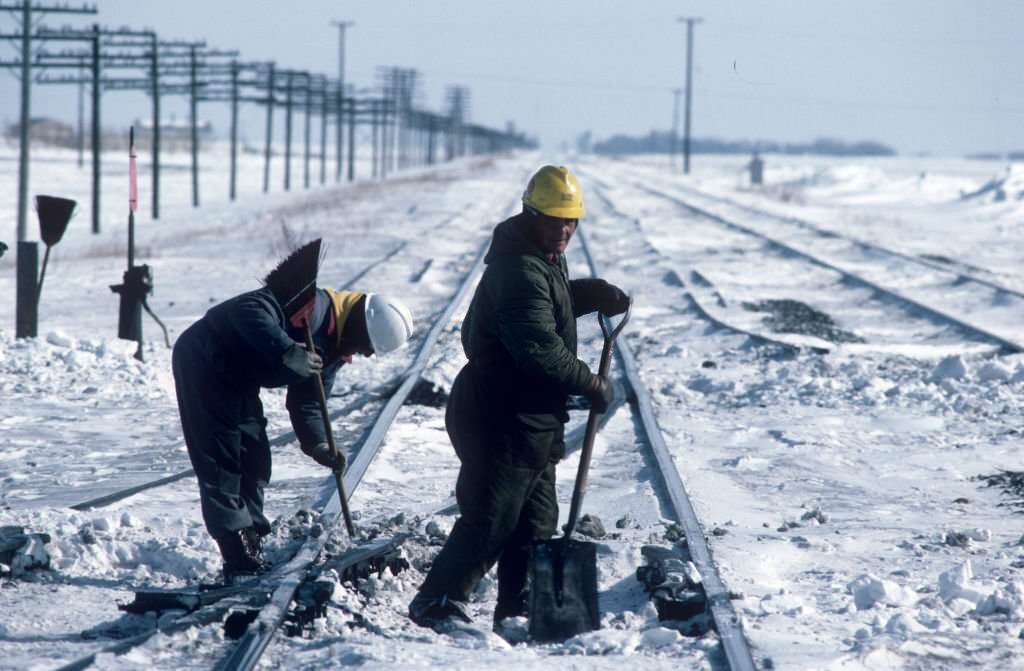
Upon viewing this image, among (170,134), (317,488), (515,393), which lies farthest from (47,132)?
(515,393)

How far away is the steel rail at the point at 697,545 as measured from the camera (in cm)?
514

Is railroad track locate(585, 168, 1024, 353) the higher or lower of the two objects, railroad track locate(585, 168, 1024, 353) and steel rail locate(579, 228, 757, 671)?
the higher

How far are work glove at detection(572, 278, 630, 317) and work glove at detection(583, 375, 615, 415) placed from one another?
383mm

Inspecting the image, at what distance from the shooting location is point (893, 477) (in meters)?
8.52

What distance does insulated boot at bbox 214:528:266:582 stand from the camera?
5.92 meters

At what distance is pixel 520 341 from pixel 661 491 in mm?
2859

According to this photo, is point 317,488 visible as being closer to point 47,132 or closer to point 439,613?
point 439,613

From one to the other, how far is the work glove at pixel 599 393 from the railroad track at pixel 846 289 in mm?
8223

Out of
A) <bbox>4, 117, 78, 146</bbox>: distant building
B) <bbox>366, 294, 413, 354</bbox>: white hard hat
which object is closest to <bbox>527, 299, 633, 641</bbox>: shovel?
<bbox>366, 294, 413, 354</bbox>: white hard hat

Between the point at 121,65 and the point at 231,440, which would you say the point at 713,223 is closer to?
the point at 121,65

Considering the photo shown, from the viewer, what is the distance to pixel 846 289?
19.6m

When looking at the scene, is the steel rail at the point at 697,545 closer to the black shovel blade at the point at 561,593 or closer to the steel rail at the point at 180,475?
the black shovel blade at the point at 561,593

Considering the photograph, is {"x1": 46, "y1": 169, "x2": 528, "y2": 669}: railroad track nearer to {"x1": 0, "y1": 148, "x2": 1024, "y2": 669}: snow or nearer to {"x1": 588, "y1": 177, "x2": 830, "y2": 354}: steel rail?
{"x1": 0, "y1": 148, "x2": 1024, "y2": 669}: snow

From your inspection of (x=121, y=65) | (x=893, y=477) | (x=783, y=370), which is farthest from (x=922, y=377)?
(x=121, y=65)
